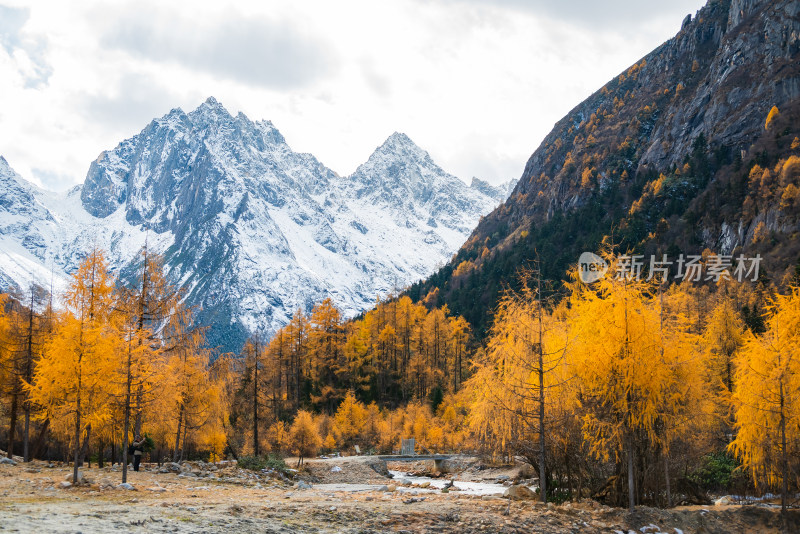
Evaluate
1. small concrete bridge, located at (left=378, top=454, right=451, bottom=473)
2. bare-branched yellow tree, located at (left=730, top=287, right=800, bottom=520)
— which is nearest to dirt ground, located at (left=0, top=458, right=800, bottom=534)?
bare-branched yellow tree, located at (left=730, top=287, right=800, bottom=520)

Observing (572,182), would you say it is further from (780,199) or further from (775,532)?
(775,532)

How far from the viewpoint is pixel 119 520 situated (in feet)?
37.6

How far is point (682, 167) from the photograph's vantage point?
13325 centimetres

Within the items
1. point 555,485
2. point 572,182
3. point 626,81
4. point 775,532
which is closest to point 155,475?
point 555,485

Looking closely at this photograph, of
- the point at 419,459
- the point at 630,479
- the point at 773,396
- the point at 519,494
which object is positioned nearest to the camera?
the point at 630,479

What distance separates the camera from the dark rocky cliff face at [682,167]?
362 ft

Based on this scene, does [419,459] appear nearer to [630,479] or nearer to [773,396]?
[773,396]

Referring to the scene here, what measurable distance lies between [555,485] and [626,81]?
205 meters

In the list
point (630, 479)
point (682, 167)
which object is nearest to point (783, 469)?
point (630, 479)

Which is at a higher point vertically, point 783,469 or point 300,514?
point 783,469

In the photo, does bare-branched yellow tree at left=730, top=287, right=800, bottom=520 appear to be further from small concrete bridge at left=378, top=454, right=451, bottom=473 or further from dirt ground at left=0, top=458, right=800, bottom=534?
small concrete bridge at left=378, top=454, right=451, bottom=473

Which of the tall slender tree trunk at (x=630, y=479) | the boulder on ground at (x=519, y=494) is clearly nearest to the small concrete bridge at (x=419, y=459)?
the boulder on ground at (x=519, y=494)

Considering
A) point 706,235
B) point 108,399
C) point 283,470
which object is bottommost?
point 283,470

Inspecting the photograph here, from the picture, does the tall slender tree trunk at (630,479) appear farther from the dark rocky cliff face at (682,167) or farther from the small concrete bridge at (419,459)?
the dark rocky cliff face at (682,167)
